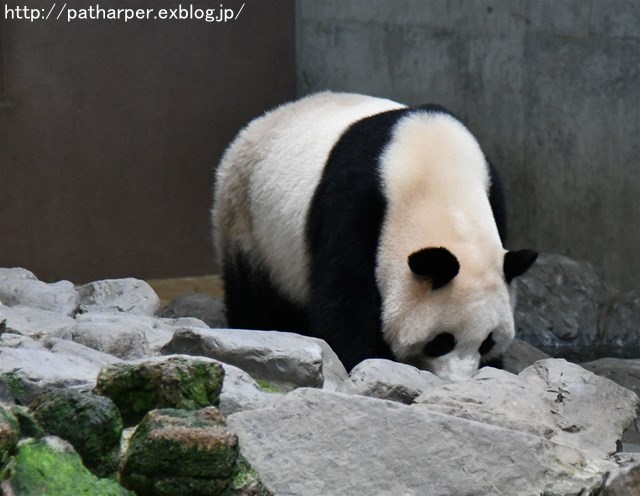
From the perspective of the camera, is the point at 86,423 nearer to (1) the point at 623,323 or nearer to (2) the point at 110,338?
(2) the point at 110,338

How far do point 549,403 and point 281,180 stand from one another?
1.93 meters

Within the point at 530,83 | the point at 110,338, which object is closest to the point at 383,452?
the point at 110,338

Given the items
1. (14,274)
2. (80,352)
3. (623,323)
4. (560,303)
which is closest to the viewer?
(80,352)

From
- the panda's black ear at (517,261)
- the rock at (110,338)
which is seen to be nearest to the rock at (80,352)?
the rock at (110,338)

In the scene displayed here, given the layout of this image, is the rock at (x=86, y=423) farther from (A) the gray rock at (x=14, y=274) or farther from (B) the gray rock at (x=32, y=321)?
(A) the gray rock at (x=14, y=274)

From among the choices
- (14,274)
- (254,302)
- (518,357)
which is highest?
(14,274)

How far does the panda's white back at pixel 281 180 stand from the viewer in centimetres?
543

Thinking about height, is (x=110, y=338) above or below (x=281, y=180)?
below

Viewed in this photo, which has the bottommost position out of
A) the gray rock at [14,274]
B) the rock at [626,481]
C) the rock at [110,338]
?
the gray rock at [14,274]

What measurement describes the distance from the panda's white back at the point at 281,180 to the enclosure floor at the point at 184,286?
1.28m

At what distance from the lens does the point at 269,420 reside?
3.49m

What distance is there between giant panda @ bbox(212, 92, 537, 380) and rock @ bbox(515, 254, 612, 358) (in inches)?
102

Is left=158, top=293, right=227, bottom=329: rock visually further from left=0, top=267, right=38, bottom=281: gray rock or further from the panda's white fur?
the panda's white fur

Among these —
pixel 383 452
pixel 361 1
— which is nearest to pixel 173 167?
pixel 361 1
